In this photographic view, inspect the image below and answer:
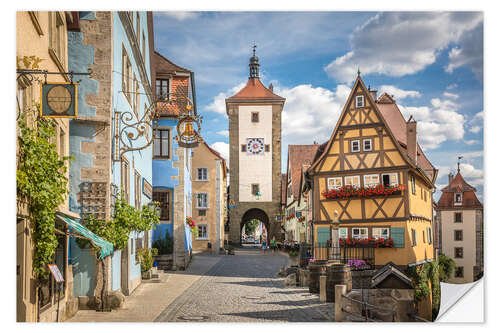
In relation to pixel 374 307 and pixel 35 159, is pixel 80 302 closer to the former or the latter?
pixel 35 159

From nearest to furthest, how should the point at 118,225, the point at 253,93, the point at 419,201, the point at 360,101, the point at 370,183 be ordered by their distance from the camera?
the point at 118,225 < the point at 419,201 < the point at 360,101 < the point at 370,183 < the point at 253,93

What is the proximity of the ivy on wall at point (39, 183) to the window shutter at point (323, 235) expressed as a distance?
12.5 m

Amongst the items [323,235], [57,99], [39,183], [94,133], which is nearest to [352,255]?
[323,235]

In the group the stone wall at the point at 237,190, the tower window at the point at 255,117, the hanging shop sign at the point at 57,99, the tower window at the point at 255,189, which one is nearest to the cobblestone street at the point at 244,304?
the hanging shop sign at the point at 57,99

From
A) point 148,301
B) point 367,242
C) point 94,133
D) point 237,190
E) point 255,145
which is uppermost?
point 255,145

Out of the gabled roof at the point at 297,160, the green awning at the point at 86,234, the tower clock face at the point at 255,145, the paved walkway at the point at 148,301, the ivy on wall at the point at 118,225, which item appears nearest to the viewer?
the green awning at the point at 86,234

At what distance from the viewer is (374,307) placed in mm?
9078

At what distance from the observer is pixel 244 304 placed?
10750mm

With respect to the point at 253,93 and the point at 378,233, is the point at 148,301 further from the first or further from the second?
the point at 253,93

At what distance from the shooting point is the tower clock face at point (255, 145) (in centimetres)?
3813

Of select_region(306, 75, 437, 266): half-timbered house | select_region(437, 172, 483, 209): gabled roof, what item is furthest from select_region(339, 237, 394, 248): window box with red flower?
select_region(437, 172, 483, 209): gabled roof

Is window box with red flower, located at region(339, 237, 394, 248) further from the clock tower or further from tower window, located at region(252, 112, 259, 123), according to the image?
tower window, located at region(252, 112, 259, 123)

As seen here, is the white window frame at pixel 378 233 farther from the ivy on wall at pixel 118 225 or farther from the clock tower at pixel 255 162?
the clock tower at pixel 255 162

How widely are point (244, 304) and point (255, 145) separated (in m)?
30.1
